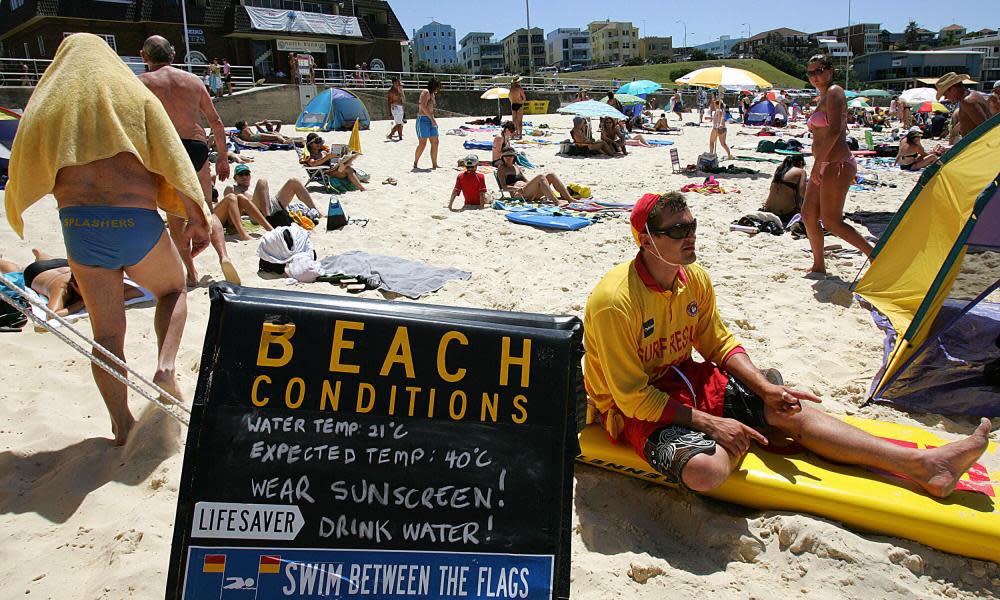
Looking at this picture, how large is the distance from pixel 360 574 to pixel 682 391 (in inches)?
63.9

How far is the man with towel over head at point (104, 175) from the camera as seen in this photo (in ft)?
8.30

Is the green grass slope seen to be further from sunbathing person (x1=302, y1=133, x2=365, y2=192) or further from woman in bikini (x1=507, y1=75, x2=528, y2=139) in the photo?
sunbathing person (x1=302, y1=133, x2=365, y2=192)

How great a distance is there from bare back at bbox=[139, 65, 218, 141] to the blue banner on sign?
421 centimetres

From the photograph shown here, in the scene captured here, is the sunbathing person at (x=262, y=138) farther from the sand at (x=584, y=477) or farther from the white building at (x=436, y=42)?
the white building at (x=436, y=42)

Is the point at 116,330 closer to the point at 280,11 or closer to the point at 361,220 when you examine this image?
the point at 361,220

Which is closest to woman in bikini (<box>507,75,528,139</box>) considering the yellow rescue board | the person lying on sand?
the person lying on sand

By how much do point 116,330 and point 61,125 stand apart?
0.86m

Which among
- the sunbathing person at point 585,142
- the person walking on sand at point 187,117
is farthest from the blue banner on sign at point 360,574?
the sunbathing person at point 585,142

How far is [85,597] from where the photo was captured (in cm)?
203

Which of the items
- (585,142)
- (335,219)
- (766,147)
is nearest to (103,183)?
(335,219)

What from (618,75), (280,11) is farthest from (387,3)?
(618,75)

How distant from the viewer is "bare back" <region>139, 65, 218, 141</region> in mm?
4840

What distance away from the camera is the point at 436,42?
13200 cm

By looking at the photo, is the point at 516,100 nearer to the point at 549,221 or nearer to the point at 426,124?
the point at 426,124
